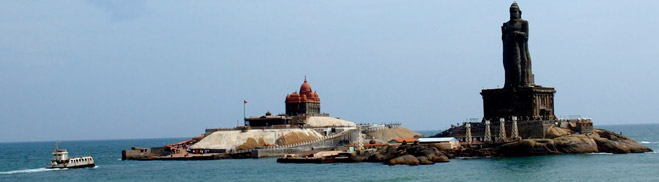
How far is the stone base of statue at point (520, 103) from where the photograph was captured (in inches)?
4993

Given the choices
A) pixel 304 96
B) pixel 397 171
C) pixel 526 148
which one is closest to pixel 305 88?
pixel 304 96

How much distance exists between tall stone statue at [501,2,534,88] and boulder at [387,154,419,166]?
1347 inches

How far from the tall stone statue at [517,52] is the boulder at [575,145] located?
1714 cm

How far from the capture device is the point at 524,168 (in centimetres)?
9125

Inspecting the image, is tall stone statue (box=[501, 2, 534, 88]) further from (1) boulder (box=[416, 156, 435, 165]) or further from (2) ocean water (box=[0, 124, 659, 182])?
(1) boulder (box=[416, 156, 435, 165])

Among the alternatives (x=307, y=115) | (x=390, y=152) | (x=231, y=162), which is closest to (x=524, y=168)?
(x=390, y=152)

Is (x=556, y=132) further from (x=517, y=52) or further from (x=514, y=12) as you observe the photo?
(x=514, y=12)

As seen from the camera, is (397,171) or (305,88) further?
(305,88)

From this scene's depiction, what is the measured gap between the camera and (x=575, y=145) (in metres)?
113

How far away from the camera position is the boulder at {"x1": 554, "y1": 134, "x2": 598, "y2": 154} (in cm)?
11225

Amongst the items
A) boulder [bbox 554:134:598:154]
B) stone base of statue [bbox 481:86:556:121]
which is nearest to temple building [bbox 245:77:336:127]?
stone base of statue [bbox 481:86:556:121]

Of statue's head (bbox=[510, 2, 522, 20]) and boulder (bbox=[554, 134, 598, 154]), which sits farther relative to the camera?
statue's head (bbox=[510, 2, 522, 20])

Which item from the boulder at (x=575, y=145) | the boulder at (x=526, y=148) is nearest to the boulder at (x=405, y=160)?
the boulder at (x=526, y=148)

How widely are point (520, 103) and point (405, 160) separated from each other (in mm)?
33182
